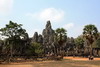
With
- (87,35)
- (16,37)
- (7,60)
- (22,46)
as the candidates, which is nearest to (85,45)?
(87,35)

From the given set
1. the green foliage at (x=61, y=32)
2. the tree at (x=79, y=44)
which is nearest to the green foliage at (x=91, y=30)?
the green foliage at (x=61, y=32)

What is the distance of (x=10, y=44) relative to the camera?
4909 cm

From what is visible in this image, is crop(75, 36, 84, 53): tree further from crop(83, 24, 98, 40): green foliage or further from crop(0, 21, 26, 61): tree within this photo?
crop(0, 21, 26, 61): tree

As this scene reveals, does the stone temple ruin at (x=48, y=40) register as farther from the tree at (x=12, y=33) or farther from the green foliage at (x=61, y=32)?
the tree at (x=12, y=33)

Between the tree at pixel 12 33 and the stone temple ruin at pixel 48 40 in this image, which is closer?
the tree at pixel 12 33

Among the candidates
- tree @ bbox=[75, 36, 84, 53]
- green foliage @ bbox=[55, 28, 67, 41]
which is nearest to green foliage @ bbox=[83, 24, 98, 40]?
green foliage @ bbox=[55, 28, 67, 41]

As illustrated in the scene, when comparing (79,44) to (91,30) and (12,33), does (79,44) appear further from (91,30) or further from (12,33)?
(12,33)

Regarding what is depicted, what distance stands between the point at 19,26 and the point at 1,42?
35.7 ft

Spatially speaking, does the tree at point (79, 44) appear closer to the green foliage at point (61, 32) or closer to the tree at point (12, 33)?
the green foliage at point (61, 32)

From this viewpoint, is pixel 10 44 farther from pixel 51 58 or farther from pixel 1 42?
pixel 51 58

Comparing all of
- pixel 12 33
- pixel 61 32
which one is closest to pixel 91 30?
pixel 61 32

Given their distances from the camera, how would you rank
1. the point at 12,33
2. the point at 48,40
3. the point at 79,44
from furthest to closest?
1. the point at 48,40
2. the point at 79,44
3. the point at 12,33

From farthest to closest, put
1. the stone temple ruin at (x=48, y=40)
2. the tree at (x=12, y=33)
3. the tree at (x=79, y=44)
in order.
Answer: the tree at (x=79, y=44) → the stone temple ruin at (x=48, y=40) → the tree at (x=12, y=33)

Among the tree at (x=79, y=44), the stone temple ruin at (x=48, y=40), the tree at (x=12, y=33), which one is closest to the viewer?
the tree at (x=12, y=33)
